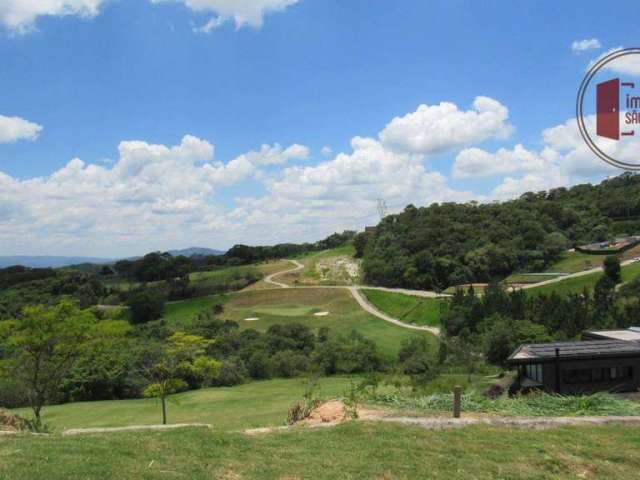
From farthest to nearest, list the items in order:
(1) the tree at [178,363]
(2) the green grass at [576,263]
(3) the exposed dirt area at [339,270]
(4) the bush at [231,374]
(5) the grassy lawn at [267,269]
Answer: (3) the exposed dirt area at [339,270] → (5) the grassy lawn at [267,269] → (2) the green grass at [576,263] → (4) the bush at [231,374] → (1) the tree at [178,363]

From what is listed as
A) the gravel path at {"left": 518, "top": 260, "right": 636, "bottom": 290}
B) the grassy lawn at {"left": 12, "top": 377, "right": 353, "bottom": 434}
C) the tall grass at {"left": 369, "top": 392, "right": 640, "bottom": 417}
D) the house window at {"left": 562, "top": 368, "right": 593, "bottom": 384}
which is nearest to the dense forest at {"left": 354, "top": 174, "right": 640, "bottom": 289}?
the gravel path at {"left": 518, "top": 260, "right": 636, "bottom": 290}

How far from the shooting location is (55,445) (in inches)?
329

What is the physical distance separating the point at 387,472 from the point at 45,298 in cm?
8434

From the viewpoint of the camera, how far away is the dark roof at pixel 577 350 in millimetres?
19844

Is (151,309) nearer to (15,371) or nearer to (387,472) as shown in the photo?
(15,371)

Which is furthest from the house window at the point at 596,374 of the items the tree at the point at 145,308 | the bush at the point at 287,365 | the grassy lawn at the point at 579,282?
the tree at the point at 145,308

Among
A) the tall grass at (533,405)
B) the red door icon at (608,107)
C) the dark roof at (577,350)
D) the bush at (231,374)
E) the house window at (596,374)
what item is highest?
the red door icon at (608,107)

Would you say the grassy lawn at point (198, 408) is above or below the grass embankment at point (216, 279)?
below

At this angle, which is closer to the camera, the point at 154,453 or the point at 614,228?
the point at 154,453

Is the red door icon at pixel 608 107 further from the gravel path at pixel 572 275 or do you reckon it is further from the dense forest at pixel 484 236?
the dense forest at pixel 484 236

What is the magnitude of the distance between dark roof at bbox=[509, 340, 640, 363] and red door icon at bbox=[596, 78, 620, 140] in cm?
1209

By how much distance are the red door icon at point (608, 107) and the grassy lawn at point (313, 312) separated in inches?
1423

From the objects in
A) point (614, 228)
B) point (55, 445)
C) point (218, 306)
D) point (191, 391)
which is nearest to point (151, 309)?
point (218, 306)

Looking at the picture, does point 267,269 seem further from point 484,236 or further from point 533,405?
point 533,405
